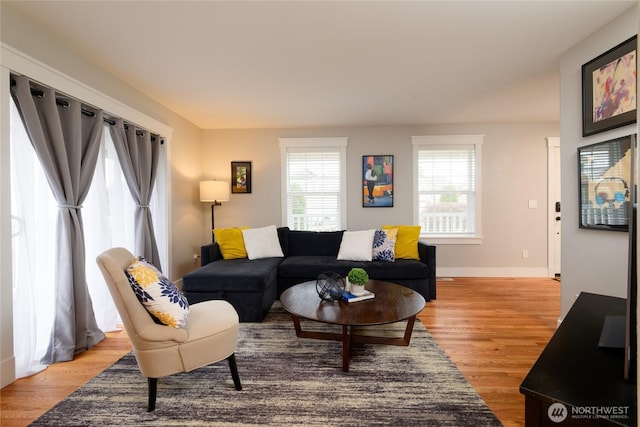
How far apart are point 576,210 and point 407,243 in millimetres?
1742

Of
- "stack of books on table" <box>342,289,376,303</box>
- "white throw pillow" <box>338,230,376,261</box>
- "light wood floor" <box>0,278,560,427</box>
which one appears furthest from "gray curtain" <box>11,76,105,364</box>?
Answer: "white throw pillow" <box>338,230,376,261</box>

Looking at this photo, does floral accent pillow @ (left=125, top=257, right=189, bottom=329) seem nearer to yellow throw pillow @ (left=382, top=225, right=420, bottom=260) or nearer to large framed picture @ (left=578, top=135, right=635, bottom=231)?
yellow throw pillow @ (left=382, top=225, right=420, bottom=260)

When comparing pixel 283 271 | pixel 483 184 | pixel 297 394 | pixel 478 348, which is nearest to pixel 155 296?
pixel 297 394

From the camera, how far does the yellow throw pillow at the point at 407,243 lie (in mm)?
3761

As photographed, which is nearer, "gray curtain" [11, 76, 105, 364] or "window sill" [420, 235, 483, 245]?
"gray curtain" [11, 76, 105, 364]

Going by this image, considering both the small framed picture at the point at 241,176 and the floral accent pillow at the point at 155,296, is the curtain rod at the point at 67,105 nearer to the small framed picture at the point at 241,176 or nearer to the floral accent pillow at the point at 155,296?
the small framed picture at the point at 241,176

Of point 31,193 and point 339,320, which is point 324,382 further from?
point 31,193

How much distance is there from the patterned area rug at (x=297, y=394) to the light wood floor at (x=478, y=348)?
0.38 ft

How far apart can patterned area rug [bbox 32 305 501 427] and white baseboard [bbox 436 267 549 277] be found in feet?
8.23

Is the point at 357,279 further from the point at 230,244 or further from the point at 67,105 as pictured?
the point at 67,105

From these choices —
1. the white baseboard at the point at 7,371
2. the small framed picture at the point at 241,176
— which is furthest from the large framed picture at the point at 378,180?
the white baseboard at the point at 7,371

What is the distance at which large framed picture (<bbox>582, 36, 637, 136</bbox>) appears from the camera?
1955 mm

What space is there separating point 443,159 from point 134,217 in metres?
4.25

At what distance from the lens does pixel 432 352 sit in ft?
7.39
